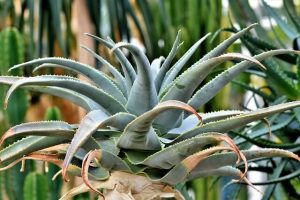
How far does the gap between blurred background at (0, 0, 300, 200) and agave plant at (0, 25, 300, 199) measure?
44 centimetres

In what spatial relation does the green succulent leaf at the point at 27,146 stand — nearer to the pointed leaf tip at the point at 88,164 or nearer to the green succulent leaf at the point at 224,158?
the pointed leaf tip at the point at 88,164

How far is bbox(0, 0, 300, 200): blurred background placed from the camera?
1567 millimetres

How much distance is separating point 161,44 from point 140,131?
6.41 feet

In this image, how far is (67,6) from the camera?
2.47 metres

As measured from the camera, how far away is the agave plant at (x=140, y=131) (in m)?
0.80

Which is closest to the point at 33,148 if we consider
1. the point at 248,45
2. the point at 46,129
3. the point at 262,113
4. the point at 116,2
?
the point at 46,129

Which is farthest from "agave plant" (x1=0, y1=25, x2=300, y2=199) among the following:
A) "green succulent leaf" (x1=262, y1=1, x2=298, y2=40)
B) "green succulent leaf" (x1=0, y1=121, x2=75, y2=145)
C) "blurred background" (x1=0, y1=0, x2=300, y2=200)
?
"green succulent leaf" (x1=262, y1=1, x2=298, y2=40)

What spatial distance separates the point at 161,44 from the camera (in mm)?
2744

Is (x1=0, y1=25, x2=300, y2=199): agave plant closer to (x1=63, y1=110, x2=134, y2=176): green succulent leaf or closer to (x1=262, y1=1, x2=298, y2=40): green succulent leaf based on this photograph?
(x1=63, y1=110, x2=134, y2=176): green succulent leaf

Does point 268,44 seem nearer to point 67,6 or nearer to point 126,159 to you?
point 126,159

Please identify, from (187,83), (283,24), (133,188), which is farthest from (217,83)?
(283,24)

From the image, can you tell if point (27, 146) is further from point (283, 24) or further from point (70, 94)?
point (283, 24)

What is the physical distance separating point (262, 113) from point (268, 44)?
802 mm

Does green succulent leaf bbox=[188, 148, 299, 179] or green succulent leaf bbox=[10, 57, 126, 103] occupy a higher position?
green succulent leaf bbox=[10, 57, 126, 103]
